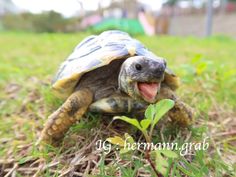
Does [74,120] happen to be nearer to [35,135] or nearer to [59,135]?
[59,135]

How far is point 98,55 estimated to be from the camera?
3.69 feet

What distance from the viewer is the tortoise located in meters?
0.93

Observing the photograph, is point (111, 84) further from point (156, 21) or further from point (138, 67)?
point (156, 21)

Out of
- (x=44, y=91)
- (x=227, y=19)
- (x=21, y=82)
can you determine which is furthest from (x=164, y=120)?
(x=227, y=19)

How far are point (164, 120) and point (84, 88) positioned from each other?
0.31 m

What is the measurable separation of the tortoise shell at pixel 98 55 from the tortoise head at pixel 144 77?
0.35ft

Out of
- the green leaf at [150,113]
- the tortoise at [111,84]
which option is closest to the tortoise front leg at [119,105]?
the tortoise at [111,84]

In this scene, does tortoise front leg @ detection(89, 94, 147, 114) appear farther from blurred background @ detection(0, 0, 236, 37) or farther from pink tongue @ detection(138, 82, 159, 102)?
blurred background @ detection(0, 0, 236, 37)

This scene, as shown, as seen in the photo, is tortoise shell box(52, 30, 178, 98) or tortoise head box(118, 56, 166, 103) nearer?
tortoise head box(118, 56, 166, 103)

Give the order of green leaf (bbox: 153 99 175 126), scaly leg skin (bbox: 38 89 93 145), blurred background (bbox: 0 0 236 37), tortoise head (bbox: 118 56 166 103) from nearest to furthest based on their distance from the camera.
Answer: green leaf (bbox: 153 99 175 126), tortoise head (bbox: 118 56 166 103), scaly leg skin (bbox: 38 89 93 145), blurred background (bbox: 0 0 236 37)

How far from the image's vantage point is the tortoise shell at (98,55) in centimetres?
109

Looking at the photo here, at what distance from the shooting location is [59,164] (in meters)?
0.95

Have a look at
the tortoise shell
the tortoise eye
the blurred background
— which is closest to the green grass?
the tortoise shell

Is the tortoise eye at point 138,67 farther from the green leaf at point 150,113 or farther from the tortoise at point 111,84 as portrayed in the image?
the green leaf at point 150,113
